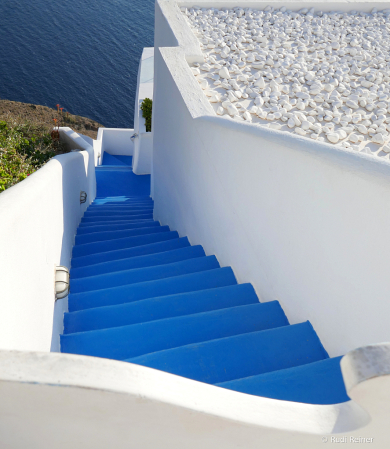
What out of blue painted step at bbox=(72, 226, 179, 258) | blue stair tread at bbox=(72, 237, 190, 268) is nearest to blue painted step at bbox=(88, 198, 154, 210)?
blue painted step at bbox=(72, 226, 179, 258)

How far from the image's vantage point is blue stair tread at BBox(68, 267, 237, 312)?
288 centimetres

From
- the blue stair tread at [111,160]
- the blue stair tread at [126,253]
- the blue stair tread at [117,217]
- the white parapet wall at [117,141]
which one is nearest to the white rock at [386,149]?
the blue stair tread at [126,253]

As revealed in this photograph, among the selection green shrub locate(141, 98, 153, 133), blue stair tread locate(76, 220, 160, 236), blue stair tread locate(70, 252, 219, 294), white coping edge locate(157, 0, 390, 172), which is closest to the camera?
white coping edge locate(157, 0, 390, 172)

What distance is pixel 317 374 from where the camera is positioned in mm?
1748

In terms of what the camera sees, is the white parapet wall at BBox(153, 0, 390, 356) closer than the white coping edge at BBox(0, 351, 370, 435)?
No

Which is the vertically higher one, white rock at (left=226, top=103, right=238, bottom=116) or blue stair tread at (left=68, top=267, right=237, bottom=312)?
white rock at (left=226, top=103, right=238, bottom=116)

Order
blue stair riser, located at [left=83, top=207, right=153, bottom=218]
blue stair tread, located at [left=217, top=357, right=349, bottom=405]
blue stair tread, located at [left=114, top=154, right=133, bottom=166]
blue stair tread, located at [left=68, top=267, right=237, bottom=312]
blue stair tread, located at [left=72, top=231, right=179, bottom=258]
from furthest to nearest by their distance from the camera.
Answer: blue stair tread, located at [left=114, top=154, right=133, bottom=166], blue stair riser, located at [left=83, top=207, right=153, bottom=218], blue stair tread, located at [left=72, top=231, right=179, bottom=258], blue stair tread, located at [left=68, top=267, right=237, bottom=312], blue stair tread, located at [left=217, top=357, right=349, bottom=405]

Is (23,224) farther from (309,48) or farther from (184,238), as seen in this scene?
(309,48)

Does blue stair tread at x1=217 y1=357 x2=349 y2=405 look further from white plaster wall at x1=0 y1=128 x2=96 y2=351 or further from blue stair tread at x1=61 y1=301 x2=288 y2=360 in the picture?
white plaster wall at x1=0 y1=128 x2=96 y2=351

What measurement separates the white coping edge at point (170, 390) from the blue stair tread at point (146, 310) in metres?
1.55

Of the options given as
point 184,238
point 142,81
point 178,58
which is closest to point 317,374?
point 184,238

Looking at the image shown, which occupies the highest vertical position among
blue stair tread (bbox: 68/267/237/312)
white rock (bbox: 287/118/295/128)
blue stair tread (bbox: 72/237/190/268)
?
white rock (bbox: 287/118/295/128)

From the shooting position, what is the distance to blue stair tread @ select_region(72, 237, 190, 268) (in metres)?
4.03

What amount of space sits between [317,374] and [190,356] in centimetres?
58
